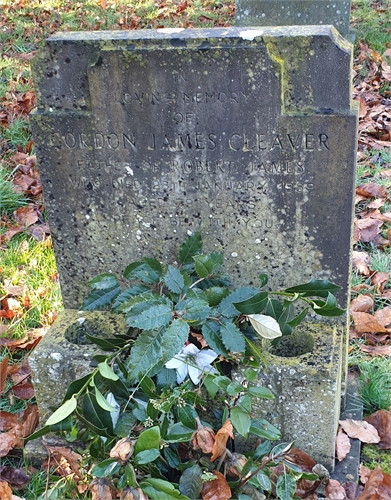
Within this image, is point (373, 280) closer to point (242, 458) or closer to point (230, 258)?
point (230, 258)

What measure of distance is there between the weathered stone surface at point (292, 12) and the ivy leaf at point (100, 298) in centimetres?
406

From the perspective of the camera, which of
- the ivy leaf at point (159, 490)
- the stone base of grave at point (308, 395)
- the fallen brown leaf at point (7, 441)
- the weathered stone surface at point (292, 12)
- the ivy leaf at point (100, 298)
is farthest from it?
the weathered stone surface at point (292, 12)

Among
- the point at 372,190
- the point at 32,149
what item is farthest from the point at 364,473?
the point at 32,149

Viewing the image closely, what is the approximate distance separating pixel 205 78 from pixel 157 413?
3.54 ft

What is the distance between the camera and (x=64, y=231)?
2424mm

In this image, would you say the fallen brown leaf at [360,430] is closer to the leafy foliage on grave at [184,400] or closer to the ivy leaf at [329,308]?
the leafy foliage on grave at [184,400]

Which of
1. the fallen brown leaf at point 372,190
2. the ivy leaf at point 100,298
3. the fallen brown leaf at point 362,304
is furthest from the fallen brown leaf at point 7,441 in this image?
the fallen brown leaf at point 372,190

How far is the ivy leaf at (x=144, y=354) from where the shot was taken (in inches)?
76.6

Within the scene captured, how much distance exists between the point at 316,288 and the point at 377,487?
0.70 m

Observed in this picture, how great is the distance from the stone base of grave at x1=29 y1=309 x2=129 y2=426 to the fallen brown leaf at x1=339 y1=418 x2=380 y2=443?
926 mm

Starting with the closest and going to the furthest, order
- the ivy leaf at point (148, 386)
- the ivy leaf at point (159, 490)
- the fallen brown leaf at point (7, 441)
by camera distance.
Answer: the ivy leaf at point (159, 490)
the ivy leaf at point (148, 386)
the fallen brown leaf at point (7, 441)

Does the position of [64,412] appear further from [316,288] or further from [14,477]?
[316,288]

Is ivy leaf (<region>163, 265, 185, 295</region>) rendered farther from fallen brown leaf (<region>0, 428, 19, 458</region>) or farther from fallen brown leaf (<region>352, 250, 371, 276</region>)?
fallen brown leaf (<region>352, 250, 371, 276</region>)

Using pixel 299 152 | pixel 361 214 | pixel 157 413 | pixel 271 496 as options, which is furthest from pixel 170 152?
pixel 361 214
